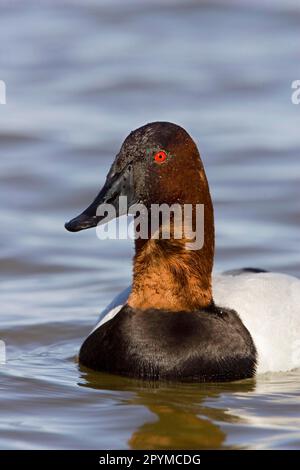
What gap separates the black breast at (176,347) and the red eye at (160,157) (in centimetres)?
90

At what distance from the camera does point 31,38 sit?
15.0 m

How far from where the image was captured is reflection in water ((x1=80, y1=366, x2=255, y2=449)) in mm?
6531

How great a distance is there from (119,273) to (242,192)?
2065mm

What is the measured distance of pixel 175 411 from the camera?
7.03 meters

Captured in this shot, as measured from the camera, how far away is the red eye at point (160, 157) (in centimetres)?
734

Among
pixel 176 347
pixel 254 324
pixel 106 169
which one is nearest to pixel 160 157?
pixel 176 347

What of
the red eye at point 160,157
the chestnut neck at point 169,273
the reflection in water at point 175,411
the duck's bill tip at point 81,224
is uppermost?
the red eye at point 160,157

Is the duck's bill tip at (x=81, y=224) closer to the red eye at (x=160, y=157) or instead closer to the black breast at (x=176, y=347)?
the red eye at (x=160, y=157)

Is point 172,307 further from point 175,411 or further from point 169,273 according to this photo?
point 175,411

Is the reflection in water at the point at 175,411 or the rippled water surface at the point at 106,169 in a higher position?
the rippled water surface at the point at 106,169

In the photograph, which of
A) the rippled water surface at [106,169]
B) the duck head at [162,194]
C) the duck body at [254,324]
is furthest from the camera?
the duck body at [254,324]

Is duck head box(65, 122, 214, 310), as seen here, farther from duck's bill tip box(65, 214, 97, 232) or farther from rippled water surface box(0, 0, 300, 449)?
rippled water surface box(0, 0, 300, 449)

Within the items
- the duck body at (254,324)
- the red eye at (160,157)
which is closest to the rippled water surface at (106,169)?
the duck body at (254,324)

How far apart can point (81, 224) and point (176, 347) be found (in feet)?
3.01
